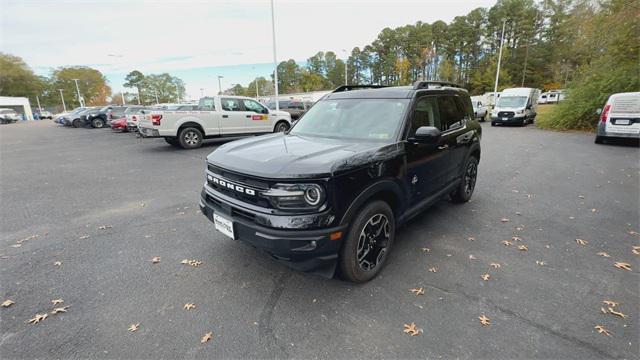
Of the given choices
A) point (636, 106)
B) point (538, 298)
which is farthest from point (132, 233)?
point (636, 106)

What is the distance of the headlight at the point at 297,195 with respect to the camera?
2.36 meters

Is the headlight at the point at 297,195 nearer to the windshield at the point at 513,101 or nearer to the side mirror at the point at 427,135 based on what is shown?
the side mirror at the point at 427,135

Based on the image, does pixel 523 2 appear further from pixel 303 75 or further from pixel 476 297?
pixel 476 297

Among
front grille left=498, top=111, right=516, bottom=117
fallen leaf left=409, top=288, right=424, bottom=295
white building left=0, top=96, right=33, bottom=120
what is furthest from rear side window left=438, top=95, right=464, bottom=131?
white building left=0, top=96, right=33, bottom=120

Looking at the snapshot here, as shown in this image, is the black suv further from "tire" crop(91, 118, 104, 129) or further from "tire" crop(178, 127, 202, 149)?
"tire" crop(91, 118, 104, 129)

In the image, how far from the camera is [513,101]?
1781 cm

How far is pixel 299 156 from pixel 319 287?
50.6 inches

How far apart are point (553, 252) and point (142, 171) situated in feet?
27.9

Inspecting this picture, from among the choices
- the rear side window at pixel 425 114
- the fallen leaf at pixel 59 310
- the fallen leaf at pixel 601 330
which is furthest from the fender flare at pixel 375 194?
the fallen leaf at pixel 59 310

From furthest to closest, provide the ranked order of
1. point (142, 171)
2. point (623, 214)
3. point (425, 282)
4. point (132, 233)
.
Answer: point (142, 171), point (623, 214), point (132, 233), point (425, 282)

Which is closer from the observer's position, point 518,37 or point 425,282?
point 425,282

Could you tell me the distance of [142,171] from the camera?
7629 mm

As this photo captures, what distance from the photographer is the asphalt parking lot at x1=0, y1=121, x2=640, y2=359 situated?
86.6 inches

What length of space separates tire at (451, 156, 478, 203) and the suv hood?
7.78ft
